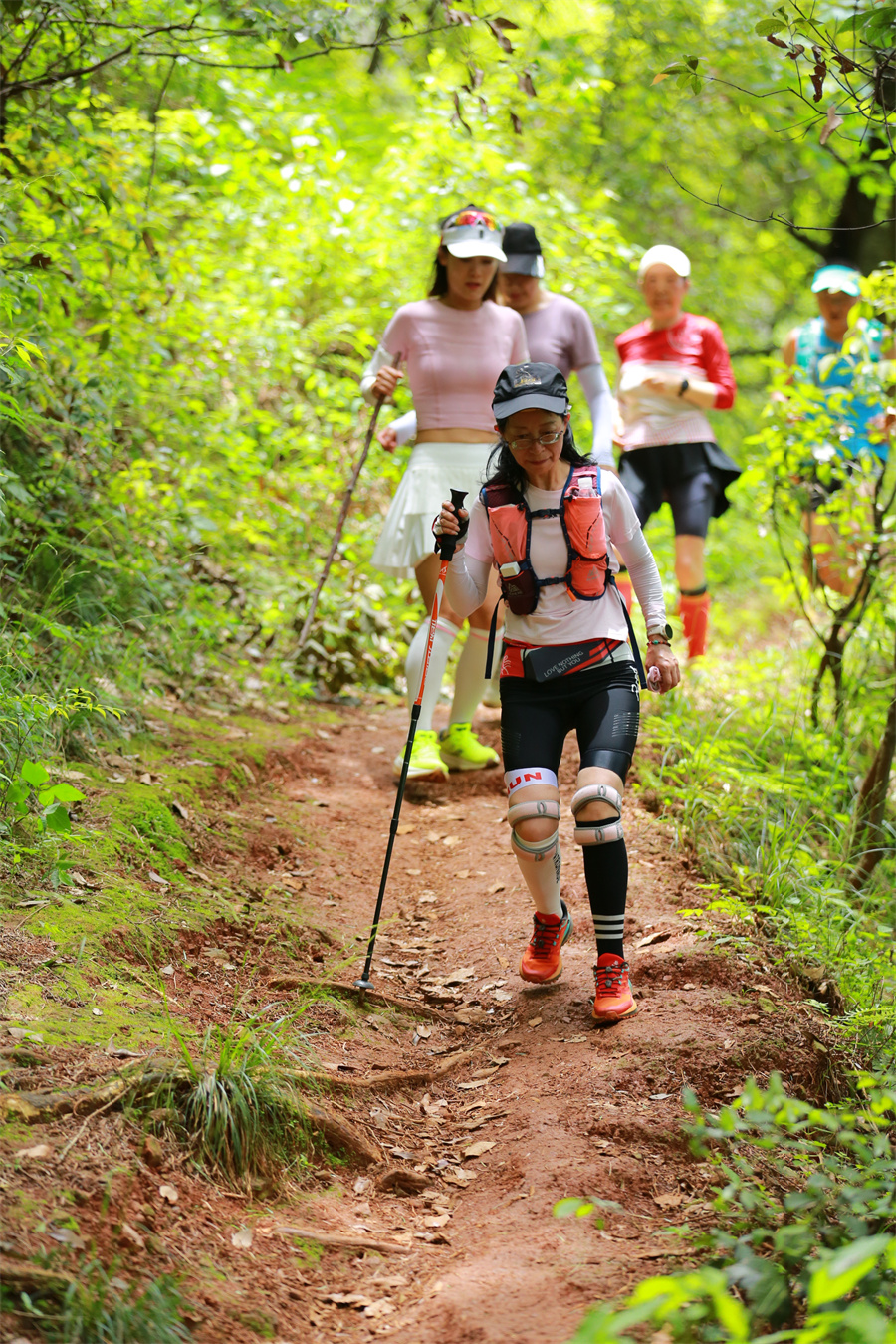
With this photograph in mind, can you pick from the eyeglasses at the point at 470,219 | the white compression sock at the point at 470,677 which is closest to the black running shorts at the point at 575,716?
the white compression sock at the point at 470,677

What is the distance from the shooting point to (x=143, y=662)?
587 cm

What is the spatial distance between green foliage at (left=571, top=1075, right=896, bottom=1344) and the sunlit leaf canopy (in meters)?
2.62

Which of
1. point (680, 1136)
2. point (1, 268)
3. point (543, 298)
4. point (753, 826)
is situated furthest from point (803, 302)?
point (680, 1136)

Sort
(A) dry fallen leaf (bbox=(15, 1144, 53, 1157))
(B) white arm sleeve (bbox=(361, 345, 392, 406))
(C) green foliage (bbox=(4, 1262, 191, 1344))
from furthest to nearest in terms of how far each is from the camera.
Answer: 1. (B) white arm sleeve (bbox=(361, 345, 392, 406))
2. (A) dry fallen leaf (bbox=(15, 1144, 53, 1157))
3. (C) green foliage (bbox=(4, 1262, 191, 1344))

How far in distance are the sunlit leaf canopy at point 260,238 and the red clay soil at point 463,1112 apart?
6.06 ft

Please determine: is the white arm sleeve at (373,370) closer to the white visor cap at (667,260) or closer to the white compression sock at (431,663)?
the white compression sock at (431,663)

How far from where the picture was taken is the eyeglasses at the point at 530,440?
143 inches

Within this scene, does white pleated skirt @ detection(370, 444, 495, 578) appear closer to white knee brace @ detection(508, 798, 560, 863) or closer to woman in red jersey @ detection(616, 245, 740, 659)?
woman in red jersey @ detection(616, 245, 740, 659)

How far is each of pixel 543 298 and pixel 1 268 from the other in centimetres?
294

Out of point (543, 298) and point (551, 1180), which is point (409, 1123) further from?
point (543, 298)

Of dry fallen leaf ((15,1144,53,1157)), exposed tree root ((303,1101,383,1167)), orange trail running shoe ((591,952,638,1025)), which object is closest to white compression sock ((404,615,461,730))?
orange trail running shoe ((591,952,638,1025))

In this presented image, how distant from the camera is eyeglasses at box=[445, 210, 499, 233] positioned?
519 centimetres

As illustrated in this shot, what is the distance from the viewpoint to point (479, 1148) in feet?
10.2

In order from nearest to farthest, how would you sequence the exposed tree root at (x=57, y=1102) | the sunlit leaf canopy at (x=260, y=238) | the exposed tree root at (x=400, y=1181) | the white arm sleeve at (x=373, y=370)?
the exposed tree root at (x=57, y=1102) → the exposed tree root at (x=400, y=1181) → the sunlit leaf canopy at (x=260, y=238) → the white arm sleeve at (x=373, y=370)
